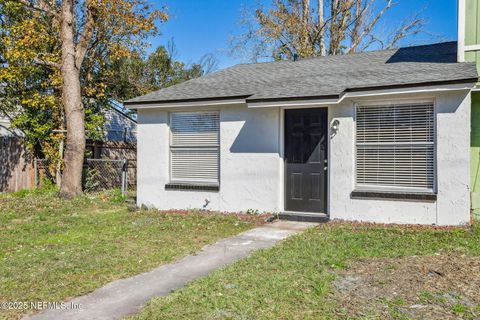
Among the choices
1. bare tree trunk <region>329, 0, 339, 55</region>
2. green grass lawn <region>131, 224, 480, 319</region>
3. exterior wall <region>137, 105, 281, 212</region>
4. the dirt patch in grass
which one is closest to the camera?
the dirt patch in grass

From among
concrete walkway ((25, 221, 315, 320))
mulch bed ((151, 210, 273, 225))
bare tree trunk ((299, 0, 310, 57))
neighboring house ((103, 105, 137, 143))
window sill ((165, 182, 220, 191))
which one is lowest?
concrete walkway ((25, 221, 315, 320))

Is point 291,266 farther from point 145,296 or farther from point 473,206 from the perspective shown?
point 473,206

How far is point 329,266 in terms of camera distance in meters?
5.58

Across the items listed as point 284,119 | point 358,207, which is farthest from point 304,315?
point 284,119

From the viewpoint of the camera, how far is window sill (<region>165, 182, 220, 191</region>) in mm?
10430

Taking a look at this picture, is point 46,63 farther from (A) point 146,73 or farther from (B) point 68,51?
(A) point 146,73

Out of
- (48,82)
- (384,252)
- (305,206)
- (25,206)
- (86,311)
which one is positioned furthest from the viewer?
(48,82)

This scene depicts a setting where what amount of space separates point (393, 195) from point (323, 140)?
183 centimetres

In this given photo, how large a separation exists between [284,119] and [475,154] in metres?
3.97

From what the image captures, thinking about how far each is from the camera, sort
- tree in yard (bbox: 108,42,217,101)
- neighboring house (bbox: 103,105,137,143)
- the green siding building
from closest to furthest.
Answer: the green siding building → tree in yard (bbox: 108,42,217,101) → neighboring house (bbox: 103,105,137,143)

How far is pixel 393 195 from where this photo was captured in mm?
8398

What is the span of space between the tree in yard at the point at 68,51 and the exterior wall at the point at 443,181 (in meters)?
8.77

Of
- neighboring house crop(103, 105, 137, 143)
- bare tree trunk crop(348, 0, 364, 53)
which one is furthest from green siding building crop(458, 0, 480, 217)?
bare tree trunk crop(348, 0, 364, 53)

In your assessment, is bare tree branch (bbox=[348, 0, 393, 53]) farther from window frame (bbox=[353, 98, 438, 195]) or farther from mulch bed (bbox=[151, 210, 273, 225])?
mulch bed (bbox=[151, 210, 273, 225])
